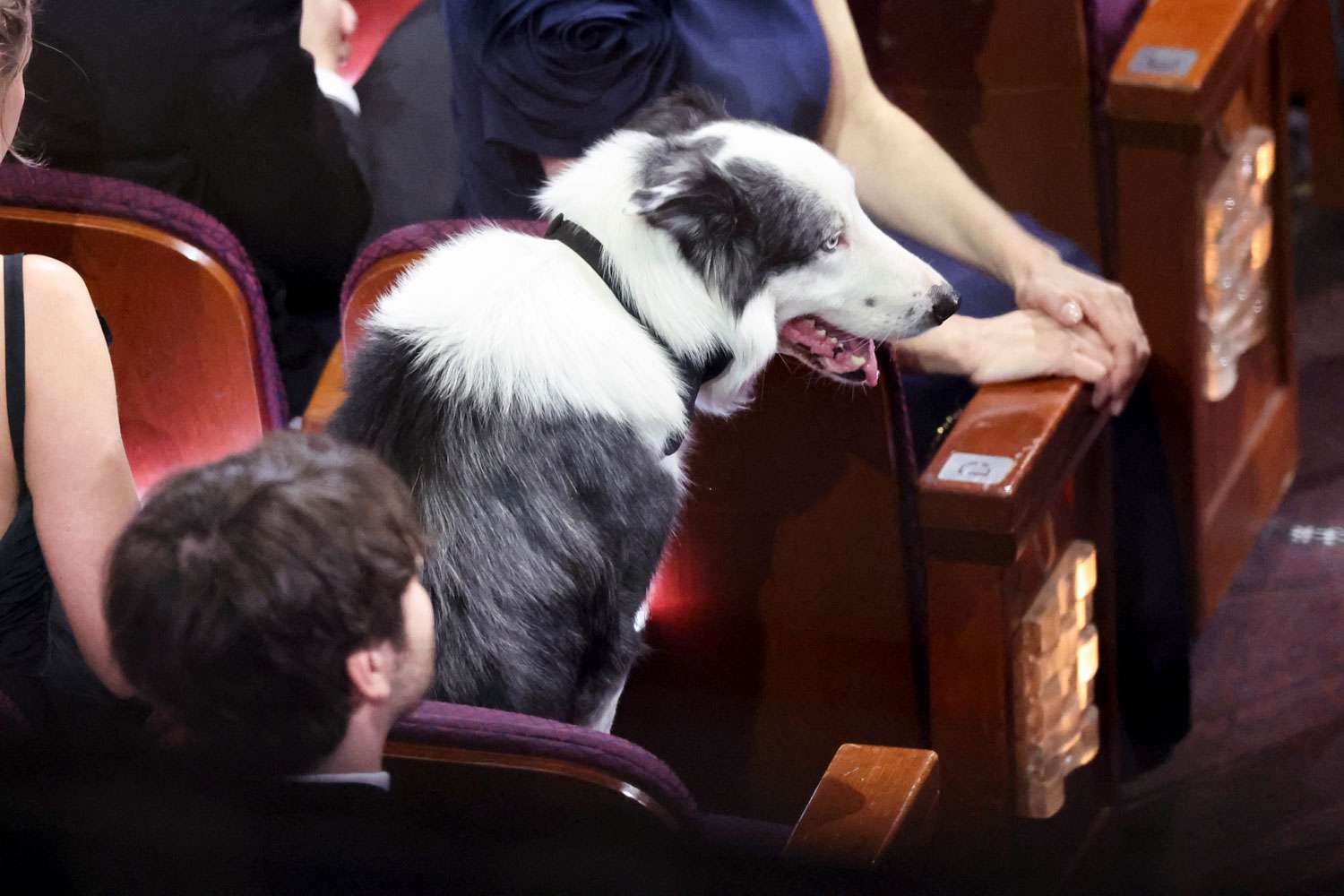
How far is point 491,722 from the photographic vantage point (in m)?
0.96

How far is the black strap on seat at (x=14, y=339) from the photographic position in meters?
0.91

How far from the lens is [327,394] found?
50.8 inches

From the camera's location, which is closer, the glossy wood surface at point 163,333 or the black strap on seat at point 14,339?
the black strap on seat at point 14,339

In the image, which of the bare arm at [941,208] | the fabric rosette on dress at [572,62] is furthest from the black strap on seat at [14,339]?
the bare arm at [941,208]

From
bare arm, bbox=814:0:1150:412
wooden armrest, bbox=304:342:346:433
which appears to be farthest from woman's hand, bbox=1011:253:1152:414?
wooden armrest, bbox=304:342:346:433

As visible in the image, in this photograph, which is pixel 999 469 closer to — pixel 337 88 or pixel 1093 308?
pixel 1093 308

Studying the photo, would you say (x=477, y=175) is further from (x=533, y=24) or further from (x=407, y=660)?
(x=407, y=660)

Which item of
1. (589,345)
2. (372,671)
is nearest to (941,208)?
(589,345)

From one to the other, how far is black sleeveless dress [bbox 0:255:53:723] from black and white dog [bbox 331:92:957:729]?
0.72 feet

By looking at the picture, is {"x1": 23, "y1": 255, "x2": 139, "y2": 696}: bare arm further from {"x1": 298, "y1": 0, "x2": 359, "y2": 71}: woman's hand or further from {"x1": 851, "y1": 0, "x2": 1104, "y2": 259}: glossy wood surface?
{"x1": 851, "y1": 0, "x2": 1104, "y2": 259}: glossy wood surface

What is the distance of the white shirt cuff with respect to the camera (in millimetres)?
1312

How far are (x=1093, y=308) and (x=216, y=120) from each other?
77cm

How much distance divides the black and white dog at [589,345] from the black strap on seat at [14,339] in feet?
0.76

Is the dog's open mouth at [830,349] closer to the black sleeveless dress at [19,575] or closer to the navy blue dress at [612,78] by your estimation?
the navy blue dress at [612,78]
